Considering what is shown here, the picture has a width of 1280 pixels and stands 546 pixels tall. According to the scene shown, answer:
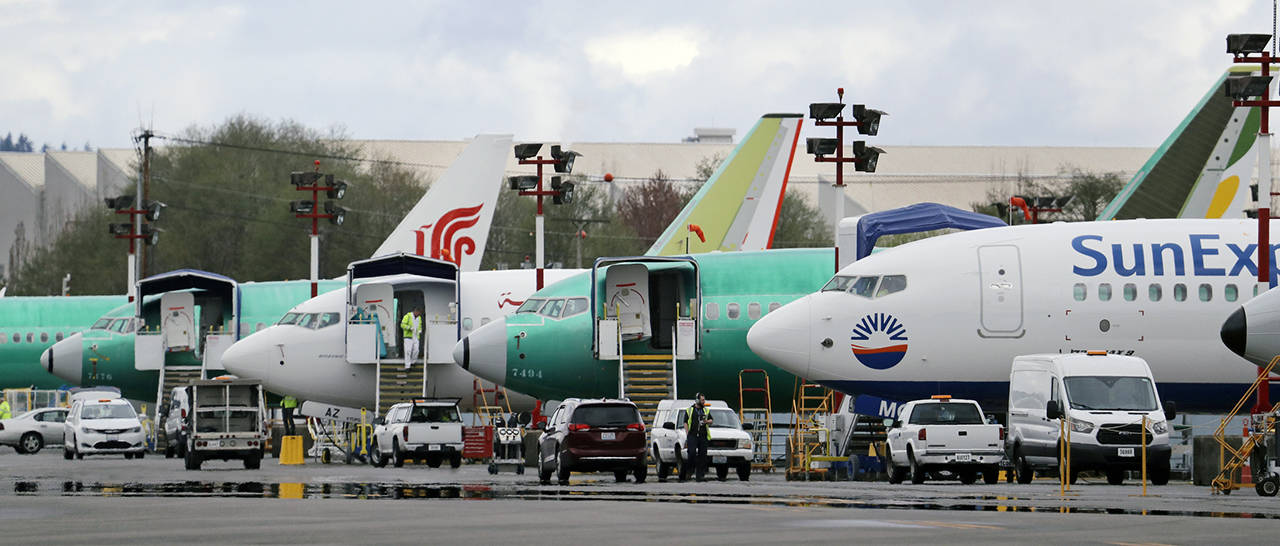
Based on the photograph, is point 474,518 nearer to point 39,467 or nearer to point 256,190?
point 39,467

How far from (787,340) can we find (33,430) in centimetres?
3274

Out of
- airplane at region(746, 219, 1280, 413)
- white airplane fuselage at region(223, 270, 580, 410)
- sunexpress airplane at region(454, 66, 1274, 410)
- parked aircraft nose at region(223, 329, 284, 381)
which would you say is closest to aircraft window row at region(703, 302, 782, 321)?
sunexpress airplane at region(454, 66, 1274, 410)

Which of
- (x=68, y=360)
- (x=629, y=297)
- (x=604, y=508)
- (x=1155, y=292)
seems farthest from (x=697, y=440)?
(x=68, y=360)

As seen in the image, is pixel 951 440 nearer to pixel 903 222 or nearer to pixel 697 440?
pixel 697 440

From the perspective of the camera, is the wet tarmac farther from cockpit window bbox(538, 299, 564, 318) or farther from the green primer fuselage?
cockpit window bbox(538, 299, 564, 318)

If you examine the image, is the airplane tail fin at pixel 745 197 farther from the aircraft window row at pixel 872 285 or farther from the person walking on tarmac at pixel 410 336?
the aircraft window row at pixel 872 285

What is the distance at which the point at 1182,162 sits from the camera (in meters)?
43.8

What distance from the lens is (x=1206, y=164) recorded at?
1719 inches

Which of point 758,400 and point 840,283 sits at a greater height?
point 840,283

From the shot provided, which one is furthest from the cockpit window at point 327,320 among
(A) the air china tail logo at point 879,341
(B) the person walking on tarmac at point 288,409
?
(A) the air china tail logo at point 879,341

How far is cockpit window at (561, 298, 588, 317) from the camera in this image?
137 feet

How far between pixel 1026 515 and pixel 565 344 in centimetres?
2006

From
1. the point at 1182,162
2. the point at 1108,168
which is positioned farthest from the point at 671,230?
the point at 1108,168

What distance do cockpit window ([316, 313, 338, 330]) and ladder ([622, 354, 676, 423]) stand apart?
9038 millimetres
